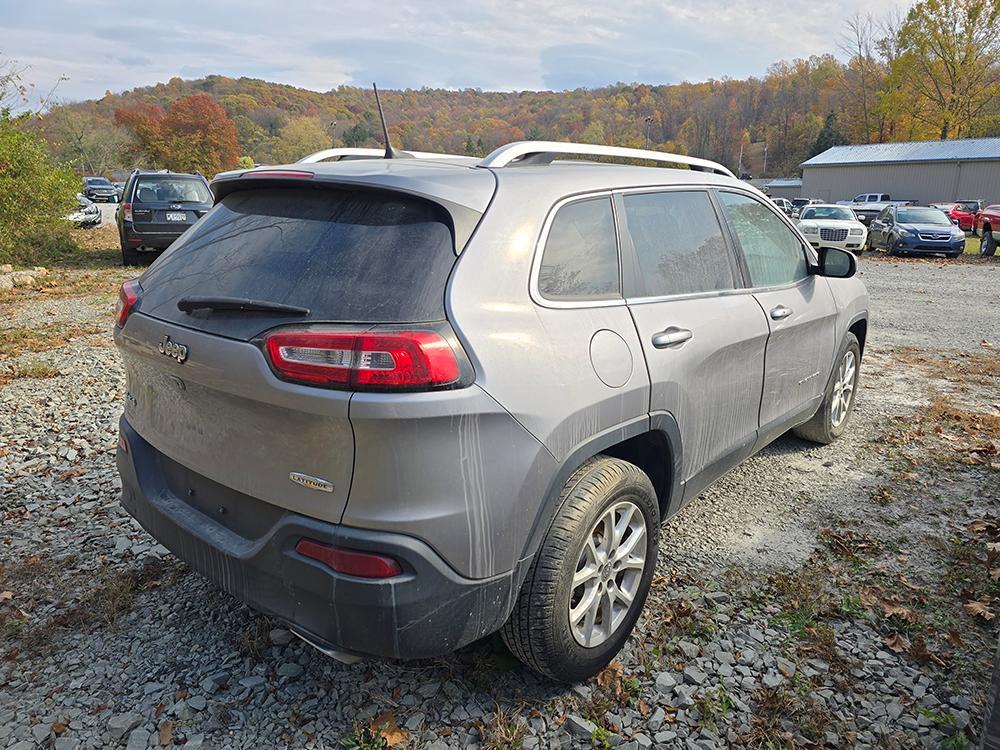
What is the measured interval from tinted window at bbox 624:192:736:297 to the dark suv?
11.3m

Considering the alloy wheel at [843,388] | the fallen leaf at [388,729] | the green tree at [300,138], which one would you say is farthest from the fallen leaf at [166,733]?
the green tree at [300,138]

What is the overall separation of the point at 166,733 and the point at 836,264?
4.04m

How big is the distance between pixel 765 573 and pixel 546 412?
6.01ft

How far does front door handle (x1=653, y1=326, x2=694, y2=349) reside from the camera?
8.71 ft

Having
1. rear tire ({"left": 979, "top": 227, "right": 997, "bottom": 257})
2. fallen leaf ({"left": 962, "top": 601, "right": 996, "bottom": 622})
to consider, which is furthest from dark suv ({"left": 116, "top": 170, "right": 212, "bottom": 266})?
rear tire ({"left": 979, "top": 227, "right": 997, "bottom": 257})

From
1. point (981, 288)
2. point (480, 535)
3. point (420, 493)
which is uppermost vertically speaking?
point (420, 493)

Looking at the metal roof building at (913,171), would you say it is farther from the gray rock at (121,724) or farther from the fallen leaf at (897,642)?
the gray rock at (121,724)

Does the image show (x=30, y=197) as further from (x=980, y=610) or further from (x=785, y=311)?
(x=980, y=610)

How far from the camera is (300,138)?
6862 centimetres

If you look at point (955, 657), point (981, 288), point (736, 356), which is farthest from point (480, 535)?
point (981, 288)

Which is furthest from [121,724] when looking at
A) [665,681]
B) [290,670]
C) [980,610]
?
[980,610]

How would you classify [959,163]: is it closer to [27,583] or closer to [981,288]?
[981,288]

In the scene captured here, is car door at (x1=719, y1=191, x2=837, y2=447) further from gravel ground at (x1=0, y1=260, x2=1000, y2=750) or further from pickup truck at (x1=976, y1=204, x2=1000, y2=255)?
pickup truck at (x1=976, y1=204, x2=1000, y2=255)

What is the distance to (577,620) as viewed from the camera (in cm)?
243
